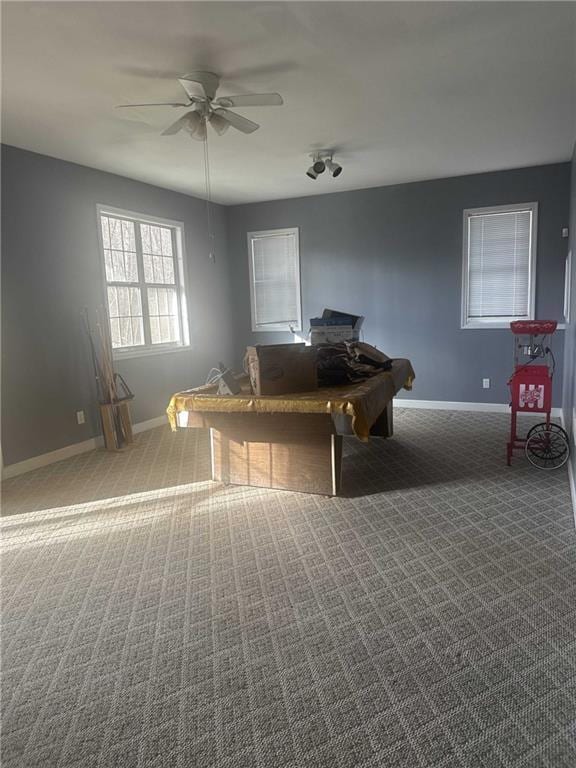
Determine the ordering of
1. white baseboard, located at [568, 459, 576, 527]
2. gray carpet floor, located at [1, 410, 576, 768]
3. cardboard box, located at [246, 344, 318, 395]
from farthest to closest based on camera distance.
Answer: cardboard box, located at [246, 344, 318, 395] < white baseboard, located at [568, 459, 576, 527] < gray carpet floor, located at [1, 410, 576, 768]

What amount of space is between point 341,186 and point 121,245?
264cm

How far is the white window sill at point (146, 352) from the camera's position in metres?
5.14

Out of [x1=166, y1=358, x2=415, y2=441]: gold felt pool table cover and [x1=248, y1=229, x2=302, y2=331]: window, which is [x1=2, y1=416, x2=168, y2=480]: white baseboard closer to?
[x1=166, y1=358, x2=415, y2=441]: gold felt pool table cover

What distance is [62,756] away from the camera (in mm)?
1495

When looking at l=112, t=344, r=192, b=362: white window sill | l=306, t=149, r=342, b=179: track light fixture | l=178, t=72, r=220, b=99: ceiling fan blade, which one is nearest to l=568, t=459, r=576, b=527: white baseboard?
l=306, t=149, r=342, b=179: track light fixture

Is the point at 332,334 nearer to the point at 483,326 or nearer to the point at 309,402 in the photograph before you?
the point at 309,402

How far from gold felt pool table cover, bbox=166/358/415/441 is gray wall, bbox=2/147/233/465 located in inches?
62.1

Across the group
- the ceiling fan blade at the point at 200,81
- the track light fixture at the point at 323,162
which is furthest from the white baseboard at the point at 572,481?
the ceiling fan blade at the point at 200,81

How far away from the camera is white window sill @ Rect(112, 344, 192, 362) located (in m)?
5.14

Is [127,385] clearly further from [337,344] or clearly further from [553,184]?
[553,184]

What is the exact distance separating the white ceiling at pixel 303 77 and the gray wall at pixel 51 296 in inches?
12.2

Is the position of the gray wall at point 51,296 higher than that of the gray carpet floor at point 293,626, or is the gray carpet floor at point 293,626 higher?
the gray wall at point 51,296

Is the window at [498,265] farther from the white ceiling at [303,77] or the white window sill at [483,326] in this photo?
the white ceiling at [303,77]

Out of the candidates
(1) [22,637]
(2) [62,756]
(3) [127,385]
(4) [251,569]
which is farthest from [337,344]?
(2) [62,756]
